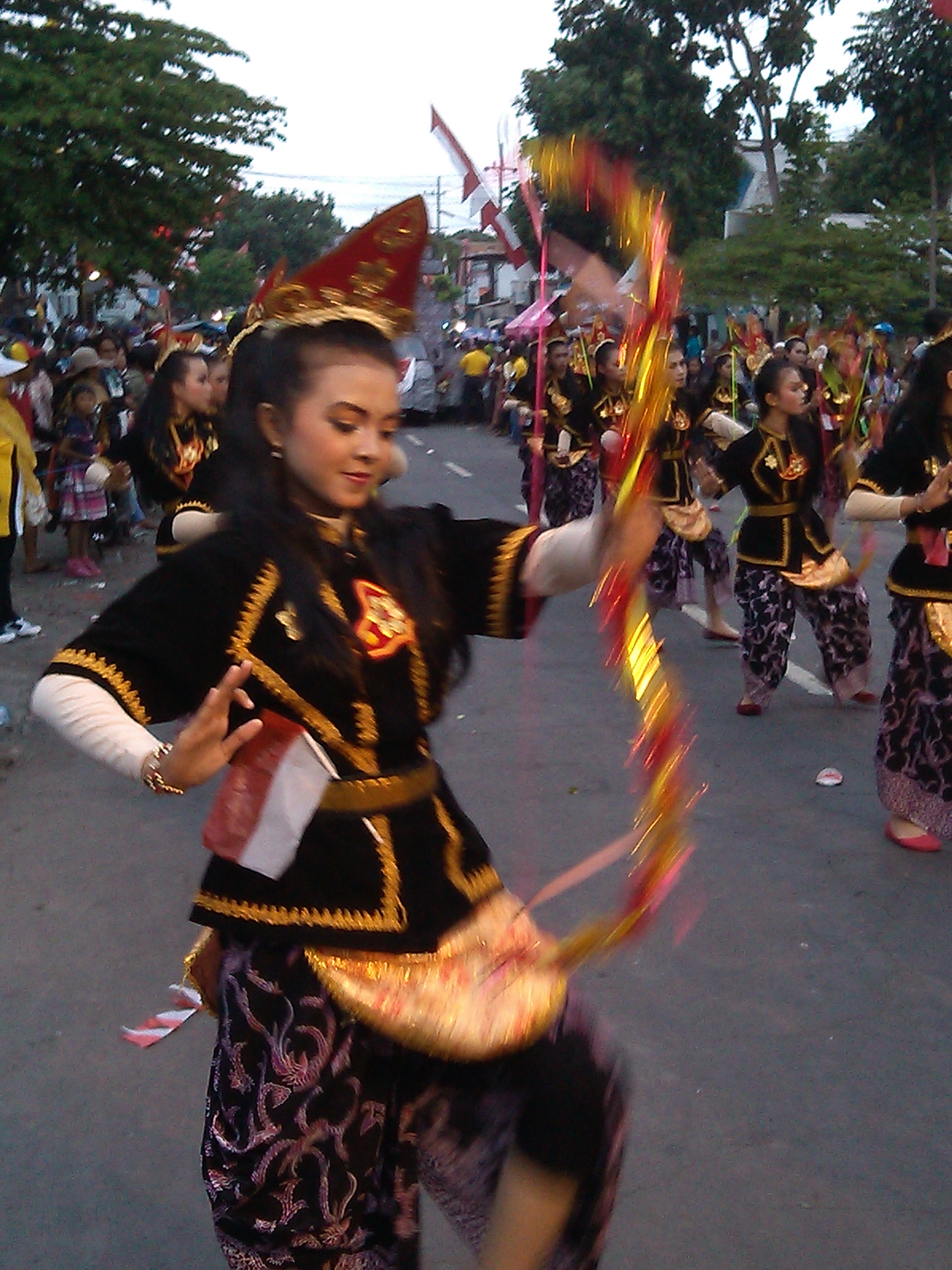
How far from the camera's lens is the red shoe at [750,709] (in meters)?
7.33

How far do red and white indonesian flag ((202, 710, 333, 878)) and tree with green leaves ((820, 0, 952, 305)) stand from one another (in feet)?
69.2

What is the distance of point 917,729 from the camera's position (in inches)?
206

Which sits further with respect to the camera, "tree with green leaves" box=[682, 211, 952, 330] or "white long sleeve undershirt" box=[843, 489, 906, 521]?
"tree with green leaves" box=[682, 211, 952, 330]

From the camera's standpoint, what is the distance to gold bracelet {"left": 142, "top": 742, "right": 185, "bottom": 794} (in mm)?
2064

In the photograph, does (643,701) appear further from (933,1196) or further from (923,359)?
(923,359)

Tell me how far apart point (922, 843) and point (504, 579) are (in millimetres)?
3307

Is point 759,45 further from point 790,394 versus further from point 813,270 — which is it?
point 790,394

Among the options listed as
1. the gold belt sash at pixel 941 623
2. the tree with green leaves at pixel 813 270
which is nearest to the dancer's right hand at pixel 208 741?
the gold belt sash at pixel 941 623

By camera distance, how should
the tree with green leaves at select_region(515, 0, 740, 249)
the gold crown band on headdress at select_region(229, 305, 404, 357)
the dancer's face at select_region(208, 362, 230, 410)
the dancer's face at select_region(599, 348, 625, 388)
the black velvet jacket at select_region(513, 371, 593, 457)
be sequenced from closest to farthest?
the gold crown band on headdress at select_region(229, 305, 404, 357) < the dancer's face at select_region(208, 362, 230, 410) < the dancer's face at select_region(599, 348, 625, 388) < the black velvet jacket at select_region(513, 371, 593, 457) < the tree with green leaves at select_region(515, 0, 740, 249)

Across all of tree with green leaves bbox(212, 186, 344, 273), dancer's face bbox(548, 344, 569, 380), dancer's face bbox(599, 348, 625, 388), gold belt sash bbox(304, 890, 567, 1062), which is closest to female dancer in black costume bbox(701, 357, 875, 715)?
dancer's face bbox(599, 348, 625, 388)

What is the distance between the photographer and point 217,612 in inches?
88.1

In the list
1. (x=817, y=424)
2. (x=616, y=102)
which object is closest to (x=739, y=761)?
(x=817, y=424)

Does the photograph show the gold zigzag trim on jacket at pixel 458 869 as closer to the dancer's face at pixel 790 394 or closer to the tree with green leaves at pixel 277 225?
the dancer's face at pixel 790 394

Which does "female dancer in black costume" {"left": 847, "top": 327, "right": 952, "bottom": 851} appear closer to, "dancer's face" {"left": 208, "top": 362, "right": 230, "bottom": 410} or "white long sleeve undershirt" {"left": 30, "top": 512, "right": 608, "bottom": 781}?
"dancer's face" {"left": 208, "top": 362, "right": 230, "bottom": 410}
